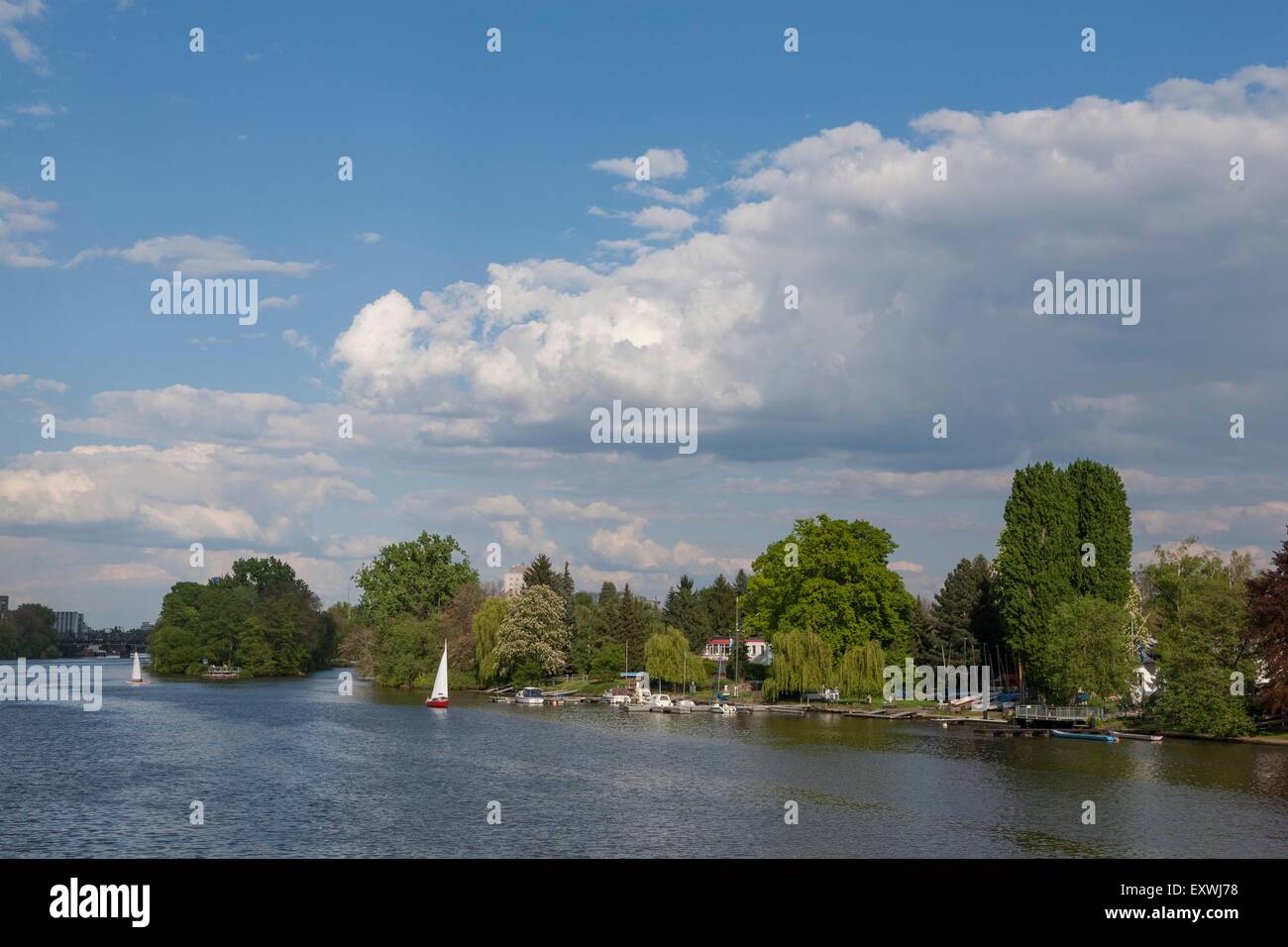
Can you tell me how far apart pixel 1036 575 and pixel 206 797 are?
67862 mm

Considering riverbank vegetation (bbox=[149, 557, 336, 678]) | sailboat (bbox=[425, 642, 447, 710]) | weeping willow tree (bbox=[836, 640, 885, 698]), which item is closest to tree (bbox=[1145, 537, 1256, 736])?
weeping willow tree (bbox=[836, 640, 885, 698])

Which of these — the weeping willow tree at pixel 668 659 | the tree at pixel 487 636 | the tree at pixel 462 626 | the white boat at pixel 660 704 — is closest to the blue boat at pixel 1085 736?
the white boat at pixel 660 704

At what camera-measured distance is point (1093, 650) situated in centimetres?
8112

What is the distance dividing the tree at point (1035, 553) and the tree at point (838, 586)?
1792cm

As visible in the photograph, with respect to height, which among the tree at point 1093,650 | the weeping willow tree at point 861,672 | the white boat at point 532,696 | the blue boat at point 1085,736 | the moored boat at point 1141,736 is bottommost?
the white boat at point 532,696

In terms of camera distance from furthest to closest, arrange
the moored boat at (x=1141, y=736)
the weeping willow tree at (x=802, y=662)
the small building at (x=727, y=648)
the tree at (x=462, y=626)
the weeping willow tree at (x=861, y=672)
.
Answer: the small building at (x=727, y=648), the tree at (x=462, y=626), the weeping willow tree at (x=802, y=662), the weeping willow tree at (x=861, y=672), the moored boat at (x=1141, y=736)

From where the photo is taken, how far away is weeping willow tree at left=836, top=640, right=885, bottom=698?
102438 millimetres

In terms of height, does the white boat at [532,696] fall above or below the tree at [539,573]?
below

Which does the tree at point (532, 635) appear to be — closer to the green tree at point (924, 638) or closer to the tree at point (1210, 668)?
the green tree at point (924, 638)

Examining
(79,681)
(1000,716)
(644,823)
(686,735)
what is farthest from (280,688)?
(644,823)

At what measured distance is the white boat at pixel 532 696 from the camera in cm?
11312

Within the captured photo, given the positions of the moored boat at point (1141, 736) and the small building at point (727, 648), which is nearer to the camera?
the moored boat at point (1141, 736)
